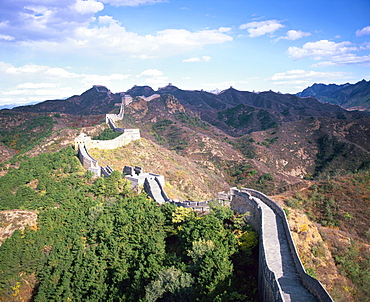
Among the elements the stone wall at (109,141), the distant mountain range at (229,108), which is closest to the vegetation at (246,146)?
the distant mountain range at (229,108)

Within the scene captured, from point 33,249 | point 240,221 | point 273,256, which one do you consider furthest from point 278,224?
point 33,249

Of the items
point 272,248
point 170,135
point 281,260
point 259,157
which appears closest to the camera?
point 281,260

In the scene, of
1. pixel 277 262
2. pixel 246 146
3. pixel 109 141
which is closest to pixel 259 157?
pixel 246 146

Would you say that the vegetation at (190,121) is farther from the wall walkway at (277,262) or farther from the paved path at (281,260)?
the paved path at (281,260)

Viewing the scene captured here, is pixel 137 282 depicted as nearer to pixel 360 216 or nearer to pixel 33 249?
pixel 33 249

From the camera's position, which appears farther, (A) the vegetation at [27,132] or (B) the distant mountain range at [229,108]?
(B) the distant mountain range at [229,108]

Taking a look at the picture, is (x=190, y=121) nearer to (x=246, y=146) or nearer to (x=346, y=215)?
(x=246, y=146)
